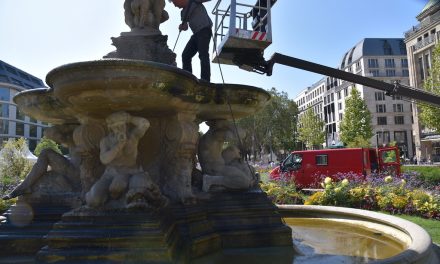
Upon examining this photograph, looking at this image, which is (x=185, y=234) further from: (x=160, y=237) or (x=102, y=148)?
(x=102, y=148)

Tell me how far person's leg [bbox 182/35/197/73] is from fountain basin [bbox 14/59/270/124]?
1.25m

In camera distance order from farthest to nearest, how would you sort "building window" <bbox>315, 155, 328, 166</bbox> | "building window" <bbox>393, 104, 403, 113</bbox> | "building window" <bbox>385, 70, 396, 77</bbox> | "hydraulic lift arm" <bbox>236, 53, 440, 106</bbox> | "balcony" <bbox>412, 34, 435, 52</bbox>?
"building window" <bbox>385, 70, 396, 77</bbox>, "building window" <bbox>393, 104, 403, 113</bbox>, "balcony" <bbox>412, 34, 435, 52</bbox>, "building window" <bbox>315, 155, 328, 166</bbox>, "hydraulic lift arm" <bbox>236, 53, 440, 106</bbox>

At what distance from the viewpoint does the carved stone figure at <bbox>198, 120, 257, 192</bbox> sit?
545 centimetres

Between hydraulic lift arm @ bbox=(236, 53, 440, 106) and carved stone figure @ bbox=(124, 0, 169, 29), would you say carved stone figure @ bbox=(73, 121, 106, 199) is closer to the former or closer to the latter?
carved stone figure @ bbox=(124, 0, 169, 29)

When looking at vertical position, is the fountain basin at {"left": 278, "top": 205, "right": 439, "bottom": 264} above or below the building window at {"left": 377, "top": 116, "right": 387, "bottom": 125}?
below

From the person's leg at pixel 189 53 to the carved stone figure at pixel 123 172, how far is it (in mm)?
2392

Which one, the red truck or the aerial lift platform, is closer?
the aerial lift platform

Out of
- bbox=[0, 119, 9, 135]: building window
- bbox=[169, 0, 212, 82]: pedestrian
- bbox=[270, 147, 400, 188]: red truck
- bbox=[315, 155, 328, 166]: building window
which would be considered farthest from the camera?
bbox=[0, 119, 9, 135]: building window

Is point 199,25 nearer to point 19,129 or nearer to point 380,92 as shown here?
point 380,92

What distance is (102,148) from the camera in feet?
14.5

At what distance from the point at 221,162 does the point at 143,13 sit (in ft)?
8.74

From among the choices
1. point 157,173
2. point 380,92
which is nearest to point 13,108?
point 380,92

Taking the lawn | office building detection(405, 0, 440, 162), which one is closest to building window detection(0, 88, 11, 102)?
office building detection(405, 0, 440, 162)

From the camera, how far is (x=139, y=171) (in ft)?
14.8
